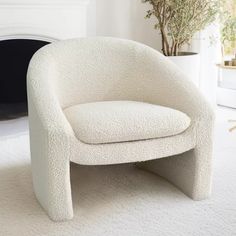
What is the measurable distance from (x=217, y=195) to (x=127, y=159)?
1.90 feet

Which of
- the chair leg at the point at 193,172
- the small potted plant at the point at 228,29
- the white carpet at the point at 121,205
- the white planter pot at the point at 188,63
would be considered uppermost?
the small potted plant at the point at 228,29

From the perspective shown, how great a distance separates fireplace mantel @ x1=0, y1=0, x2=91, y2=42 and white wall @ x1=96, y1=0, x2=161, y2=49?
→ 236 millimetres

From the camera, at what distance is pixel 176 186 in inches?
88.4

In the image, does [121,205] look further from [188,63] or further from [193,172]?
[188,63]

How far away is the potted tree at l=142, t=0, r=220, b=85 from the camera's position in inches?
133

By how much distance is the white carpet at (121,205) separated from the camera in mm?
1818

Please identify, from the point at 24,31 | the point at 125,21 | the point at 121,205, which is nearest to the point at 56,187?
the point at 121,205

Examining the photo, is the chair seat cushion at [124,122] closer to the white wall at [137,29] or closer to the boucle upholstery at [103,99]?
the boucle upholstery at [103,99]

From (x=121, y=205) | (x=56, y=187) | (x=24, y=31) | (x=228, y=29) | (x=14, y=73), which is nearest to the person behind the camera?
(x=56, y=187)

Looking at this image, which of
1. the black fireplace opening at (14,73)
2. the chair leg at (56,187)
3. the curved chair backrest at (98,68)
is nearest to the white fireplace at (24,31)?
the black fireplace opening at (14,73)

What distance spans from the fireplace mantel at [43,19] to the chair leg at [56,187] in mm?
1461

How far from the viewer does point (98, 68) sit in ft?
7.54

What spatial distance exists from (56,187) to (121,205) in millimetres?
388

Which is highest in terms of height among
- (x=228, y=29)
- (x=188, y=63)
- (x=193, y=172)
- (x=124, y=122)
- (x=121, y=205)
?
(x=228, y=29)
